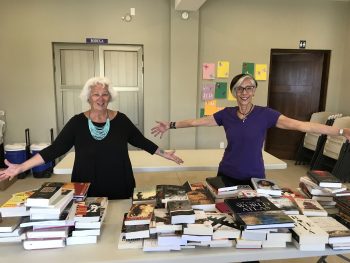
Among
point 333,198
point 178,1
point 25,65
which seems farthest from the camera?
point 25,65

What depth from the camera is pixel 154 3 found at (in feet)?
16.1

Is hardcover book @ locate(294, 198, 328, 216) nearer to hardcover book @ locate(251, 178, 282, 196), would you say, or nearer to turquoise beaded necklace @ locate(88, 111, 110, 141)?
hardcover book @ locate(251, 178, 282, 196)

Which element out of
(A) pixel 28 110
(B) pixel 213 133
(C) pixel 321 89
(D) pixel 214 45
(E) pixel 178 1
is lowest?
(B) pixel 213 133

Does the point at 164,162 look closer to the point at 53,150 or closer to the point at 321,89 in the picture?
the point at 53,150

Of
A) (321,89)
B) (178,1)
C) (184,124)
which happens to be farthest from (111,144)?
(321,89)

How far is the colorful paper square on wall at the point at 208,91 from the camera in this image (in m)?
5.23

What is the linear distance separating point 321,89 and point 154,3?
3620mm

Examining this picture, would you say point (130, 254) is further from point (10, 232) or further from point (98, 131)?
point (98, 131)

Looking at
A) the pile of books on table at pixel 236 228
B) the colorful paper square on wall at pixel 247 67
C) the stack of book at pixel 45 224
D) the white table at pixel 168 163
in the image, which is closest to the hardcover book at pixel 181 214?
the pile of books on table at pixel 236 228

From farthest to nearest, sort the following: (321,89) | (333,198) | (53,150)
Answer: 1. (321,89)
2. (53,150)
3. (333,198)

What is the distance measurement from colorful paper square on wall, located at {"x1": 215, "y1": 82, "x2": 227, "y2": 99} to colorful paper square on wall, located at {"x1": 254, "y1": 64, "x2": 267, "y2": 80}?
64cm

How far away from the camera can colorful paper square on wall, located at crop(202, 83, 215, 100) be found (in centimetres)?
523

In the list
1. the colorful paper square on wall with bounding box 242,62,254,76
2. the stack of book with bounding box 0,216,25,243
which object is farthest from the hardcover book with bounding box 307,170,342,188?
the colorful paper square on wall with bounding box 242,62,254,76

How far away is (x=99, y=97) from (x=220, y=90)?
362 centimetres
